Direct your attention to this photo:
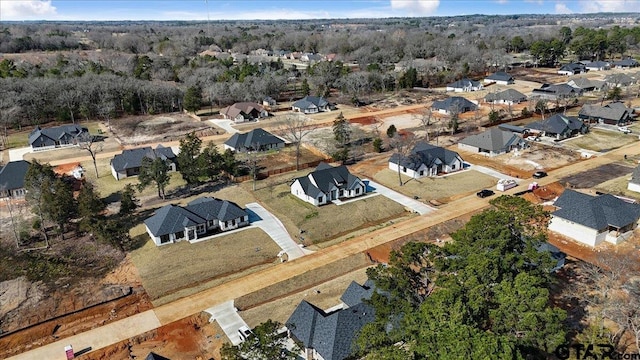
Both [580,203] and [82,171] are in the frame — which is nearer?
[580,203]

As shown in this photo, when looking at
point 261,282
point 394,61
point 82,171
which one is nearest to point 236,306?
point 261,282

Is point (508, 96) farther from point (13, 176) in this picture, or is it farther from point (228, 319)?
point (13, 176)

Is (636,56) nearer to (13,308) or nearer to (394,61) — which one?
(394,61)

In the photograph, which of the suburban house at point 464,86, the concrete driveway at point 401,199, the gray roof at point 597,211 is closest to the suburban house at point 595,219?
the gray roof at point 597,211

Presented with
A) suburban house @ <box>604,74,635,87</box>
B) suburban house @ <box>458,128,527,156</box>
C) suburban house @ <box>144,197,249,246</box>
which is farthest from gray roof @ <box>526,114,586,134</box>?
suburban house @ <box>144,197,249,246</box>

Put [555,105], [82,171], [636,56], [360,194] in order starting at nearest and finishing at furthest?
[360,194] < [82,171] < [555,105] < [636,56]

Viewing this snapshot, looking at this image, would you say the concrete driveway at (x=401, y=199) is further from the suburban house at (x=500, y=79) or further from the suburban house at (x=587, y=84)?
the suburban house at (x=500, y=79)

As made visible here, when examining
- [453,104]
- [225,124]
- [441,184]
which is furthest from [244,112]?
[441,184]
